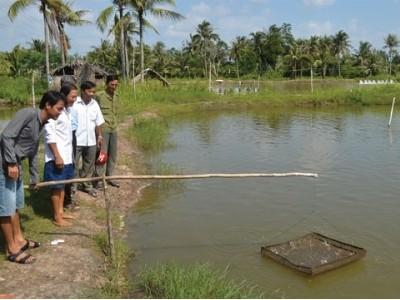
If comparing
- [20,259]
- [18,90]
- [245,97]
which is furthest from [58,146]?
[18,90]

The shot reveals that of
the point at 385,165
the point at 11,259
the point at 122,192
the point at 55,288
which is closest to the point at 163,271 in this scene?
the point at 55,288

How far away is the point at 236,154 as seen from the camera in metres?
12.1

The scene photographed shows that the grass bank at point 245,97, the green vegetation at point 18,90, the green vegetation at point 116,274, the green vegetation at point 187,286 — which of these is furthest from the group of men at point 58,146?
the green vegetation at point 18,90

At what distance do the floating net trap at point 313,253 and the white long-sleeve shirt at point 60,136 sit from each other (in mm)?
2450

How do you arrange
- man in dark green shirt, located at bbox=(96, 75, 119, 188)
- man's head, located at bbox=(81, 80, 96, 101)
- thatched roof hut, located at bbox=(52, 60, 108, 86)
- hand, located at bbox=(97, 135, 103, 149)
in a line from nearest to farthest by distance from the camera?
1. man's head, located at bbox=(81, 80, 96, 101)
2. hand, located at bbox=(97, 135, 103, 149)
3. man in dark green shirt, located at bbox=(96, 75, 119, 188)
4. thatched roof hut, located at bbox=(52, 60, 108, 86)

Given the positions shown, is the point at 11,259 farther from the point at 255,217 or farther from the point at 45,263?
the point at 255,217

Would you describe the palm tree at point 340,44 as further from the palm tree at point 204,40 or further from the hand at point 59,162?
the hand at point 59,162

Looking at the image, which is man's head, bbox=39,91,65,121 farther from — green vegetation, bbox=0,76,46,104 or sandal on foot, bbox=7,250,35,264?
green vegetation, bbox=0,76,46,104

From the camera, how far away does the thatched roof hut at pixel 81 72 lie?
2097 centimetres

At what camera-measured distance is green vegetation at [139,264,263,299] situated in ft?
12.8

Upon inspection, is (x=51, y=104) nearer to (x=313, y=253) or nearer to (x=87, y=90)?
(x=87, y=90)

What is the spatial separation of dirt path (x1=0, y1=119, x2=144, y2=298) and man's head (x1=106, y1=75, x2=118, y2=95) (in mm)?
1643

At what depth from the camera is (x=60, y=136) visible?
536 centimetres

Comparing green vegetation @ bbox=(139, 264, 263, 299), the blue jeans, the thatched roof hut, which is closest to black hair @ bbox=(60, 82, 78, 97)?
the blue jeans
